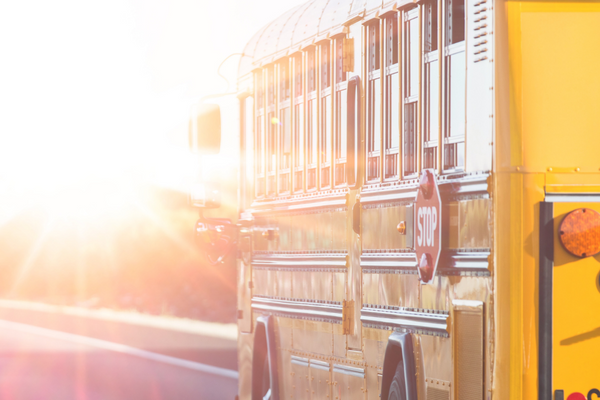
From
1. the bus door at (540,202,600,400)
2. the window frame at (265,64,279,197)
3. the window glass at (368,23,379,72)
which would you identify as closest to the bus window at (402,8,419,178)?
the window glass at (368,23,379,72)

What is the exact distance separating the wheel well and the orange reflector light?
121 centimetres

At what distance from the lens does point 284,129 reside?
742 cm

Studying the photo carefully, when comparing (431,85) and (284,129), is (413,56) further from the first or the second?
→ (284,129)

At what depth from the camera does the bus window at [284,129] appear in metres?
7.31

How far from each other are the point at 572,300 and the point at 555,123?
0.70 meters

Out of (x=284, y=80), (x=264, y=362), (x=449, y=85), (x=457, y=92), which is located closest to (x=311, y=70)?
(x=284, y=80)

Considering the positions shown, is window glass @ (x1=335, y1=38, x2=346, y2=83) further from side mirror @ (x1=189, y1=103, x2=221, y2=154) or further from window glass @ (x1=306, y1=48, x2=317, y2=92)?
side mirror @ (x1=189, y1=103, x2=221, y2=154)

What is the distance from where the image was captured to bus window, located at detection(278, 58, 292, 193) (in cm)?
731

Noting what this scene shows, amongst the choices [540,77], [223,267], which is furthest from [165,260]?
[540,77]

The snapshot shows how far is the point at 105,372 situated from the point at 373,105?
1166 cm

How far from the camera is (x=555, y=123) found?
4.48 m

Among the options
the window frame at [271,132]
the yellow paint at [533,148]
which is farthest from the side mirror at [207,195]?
the yellow paint at [533,148]

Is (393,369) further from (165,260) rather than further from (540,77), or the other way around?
(165,260)

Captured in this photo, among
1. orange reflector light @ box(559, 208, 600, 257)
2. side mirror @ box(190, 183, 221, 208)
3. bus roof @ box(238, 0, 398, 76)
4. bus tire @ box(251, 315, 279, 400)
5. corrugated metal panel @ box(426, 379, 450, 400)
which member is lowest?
bus tire @ box(251, 315, 279, 400)
